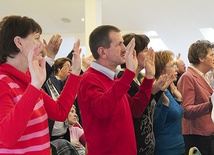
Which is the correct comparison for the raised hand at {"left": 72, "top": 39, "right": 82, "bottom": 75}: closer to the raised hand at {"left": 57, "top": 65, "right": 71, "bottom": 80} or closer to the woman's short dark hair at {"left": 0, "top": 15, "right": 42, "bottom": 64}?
the woman's short dark hair at {"left": 0, "top": 15, "right": 42, "bottom": 64}

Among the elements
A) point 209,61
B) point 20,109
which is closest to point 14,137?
point 20,109

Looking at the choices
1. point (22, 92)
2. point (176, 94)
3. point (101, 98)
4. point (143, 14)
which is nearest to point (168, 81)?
point (176, 94)

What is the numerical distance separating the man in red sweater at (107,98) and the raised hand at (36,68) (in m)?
0.40

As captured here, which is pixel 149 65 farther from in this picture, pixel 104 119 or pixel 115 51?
pixel 104 119

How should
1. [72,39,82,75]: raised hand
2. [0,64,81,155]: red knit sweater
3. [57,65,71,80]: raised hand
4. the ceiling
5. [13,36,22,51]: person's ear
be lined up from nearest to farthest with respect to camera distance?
[0,64,81,155]: red knit sweater
[13,36,22,51]: person's ear
[72,39,82,75]: raised hand
[57,65,71,80]: raised hand
the ceiling

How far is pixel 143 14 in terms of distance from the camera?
19.6 ft

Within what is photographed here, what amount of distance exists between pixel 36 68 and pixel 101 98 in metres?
0.43

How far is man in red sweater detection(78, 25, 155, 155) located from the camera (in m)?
1.30

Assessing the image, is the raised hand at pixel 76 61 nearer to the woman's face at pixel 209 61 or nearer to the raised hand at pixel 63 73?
the woman's face at pixel 209 61

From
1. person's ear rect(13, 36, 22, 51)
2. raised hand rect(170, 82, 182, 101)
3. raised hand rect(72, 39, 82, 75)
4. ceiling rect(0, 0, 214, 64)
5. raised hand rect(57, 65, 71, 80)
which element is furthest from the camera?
ceiling rect(0, 0, 214, 64)

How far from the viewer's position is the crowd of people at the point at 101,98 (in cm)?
97

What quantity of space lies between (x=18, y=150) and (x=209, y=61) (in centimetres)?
172

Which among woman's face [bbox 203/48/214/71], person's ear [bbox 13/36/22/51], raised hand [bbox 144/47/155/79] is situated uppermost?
person's ear [bbox 13/36/22/51]

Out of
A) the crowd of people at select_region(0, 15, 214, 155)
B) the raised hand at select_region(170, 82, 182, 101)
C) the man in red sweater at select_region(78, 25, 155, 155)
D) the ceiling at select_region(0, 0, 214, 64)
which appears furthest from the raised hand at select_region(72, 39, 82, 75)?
the ceiling at select_region(0, 0, 214, 64)
